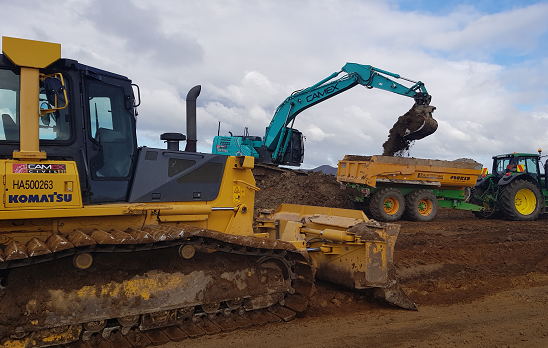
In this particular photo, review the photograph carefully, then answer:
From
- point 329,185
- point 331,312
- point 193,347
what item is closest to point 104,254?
point 193,347

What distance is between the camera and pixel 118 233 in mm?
3936

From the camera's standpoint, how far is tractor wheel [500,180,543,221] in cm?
1488

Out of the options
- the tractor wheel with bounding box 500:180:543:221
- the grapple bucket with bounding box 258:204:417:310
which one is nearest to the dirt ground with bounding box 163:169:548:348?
the grapple bucket with bounding box 258:204:417:310

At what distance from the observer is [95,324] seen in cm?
394

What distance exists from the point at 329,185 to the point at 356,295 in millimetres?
11205

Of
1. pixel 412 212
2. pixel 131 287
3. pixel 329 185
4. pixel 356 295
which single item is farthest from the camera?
pixel 329 185

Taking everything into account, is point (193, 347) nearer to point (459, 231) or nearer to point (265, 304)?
point (265, 304)

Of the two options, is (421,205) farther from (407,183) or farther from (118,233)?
(118,233)

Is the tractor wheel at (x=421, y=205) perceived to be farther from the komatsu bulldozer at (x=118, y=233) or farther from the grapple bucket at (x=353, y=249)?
the komatsu bulldozer at (x=118, y=233)

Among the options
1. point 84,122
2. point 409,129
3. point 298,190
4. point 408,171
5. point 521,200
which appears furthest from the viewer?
point 298,190

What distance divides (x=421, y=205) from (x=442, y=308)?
934 cm

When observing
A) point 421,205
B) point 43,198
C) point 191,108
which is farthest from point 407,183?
point 43,198

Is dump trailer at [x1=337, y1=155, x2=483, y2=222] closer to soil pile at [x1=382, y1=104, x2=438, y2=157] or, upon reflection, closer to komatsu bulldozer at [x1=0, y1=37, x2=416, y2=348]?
soil pile at [x1=382, y1=104, x2=438, y2=157]

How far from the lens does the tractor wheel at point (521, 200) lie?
1488cm
